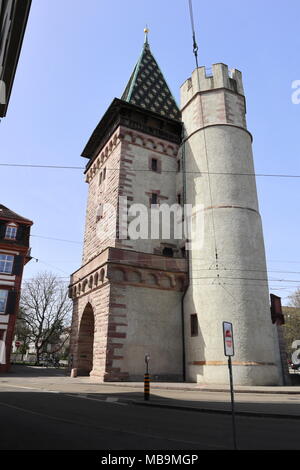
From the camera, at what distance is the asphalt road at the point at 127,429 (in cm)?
554

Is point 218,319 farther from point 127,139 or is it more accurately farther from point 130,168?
point 127,139

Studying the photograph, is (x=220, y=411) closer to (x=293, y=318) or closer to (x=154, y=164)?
(x=154, y=164)

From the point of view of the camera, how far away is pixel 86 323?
76.2 ft

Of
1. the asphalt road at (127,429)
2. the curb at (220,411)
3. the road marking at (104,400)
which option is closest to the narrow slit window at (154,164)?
the road marking at (104,400)

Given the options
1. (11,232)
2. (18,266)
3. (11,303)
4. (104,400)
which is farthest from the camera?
(11,232)

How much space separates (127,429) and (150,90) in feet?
87.6

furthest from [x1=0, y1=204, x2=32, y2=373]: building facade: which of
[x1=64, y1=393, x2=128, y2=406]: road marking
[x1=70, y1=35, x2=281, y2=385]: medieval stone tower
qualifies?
[x1=64, y1=393, x2=128, y2=406]: road marking

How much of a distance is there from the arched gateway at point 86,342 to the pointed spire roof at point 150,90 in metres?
15.5

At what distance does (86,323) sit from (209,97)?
660 inches

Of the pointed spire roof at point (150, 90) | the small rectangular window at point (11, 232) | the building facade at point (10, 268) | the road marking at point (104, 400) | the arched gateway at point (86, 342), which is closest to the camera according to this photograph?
the road marking at point (104, 400)

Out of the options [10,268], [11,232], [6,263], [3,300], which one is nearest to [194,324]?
[3,300]

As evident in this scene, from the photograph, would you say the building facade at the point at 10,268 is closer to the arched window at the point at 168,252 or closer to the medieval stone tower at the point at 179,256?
the medieval stone tower at the point at 179,256

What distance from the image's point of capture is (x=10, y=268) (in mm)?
33594
